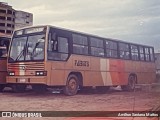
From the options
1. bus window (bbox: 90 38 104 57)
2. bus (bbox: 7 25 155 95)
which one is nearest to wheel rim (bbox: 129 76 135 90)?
bus (bbox: 7 25 155 95)

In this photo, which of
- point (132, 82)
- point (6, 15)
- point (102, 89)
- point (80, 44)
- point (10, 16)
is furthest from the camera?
point (132, 82)

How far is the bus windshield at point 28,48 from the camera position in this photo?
666cm

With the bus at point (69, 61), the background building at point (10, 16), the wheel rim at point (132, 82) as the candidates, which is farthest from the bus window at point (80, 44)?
the wheel rim at point (132, 82)

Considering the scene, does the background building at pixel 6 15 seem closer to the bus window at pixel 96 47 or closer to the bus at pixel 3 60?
the bus at pixel 3 60

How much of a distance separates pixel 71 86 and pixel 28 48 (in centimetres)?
149

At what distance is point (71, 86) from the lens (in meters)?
7.45

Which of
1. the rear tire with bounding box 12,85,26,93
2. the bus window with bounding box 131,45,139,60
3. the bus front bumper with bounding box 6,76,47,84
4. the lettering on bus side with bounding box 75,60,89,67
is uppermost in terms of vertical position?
the bus window with bounding box 131,45,139,60

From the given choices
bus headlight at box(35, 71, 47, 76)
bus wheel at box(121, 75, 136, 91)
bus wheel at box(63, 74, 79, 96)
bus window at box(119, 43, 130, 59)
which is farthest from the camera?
bus wheel at box(121, 75, 136, 91)

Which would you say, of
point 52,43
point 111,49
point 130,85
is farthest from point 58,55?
point 130,85

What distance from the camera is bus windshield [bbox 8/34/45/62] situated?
6.66m

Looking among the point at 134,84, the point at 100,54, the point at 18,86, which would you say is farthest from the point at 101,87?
the point at 18,86

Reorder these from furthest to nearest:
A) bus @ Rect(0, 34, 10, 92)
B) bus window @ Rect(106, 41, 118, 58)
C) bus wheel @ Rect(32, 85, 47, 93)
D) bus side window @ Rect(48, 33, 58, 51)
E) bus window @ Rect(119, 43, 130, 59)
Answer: bus window @ Rect(119, 43, 130, 59), bus window @ Rect(106, 41, 118, 58), bus @ Rect(0, 34, 10, 92), bus wheel @ Rect(32, 85, 47, 93), bus side window @ Rect(48, 33, 58, 51)

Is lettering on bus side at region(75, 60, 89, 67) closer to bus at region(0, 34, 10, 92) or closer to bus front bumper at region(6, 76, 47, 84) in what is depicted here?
bus front bumper at region(6, 76, 47, 84)

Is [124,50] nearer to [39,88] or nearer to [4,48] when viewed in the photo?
[39,88]
